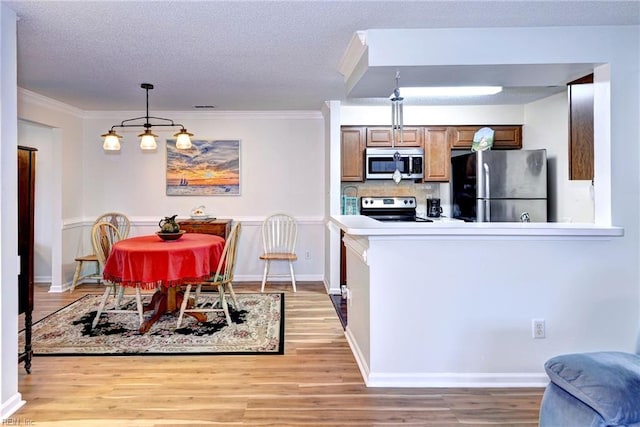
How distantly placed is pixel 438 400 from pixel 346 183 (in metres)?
3.33

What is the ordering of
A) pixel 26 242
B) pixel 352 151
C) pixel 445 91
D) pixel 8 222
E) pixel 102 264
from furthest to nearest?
pixel 352 151 < pixel 445 91 < pixel 102 264 < pixel 26 242 < pixel 8 222

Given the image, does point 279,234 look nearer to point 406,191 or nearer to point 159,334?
point 406,191

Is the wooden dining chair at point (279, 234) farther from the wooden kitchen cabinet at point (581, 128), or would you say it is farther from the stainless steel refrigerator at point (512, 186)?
the wooden kitchen cabinet at point (581, 128)

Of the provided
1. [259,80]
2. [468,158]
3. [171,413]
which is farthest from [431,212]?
[171,413]

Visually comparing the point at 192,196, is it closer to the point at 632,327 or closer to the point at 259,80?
the point at 259,80

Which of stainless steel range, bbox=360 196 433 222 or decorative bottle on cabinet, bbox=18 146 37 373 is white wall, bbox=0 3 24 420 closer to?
decorative bottle on cabinet, bbox=18 146 37 373

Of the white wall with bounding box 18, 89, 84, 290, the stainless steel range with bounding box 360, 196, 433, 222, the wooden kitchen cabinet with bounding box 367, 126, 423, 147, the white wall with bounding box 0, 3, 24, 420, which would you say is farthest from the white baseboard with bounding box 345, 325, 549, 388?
the white wall with bounding box 18, 89, 84, 290

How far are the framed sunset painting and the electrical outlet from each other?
399cm

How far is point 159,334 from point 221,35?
2.42 metres

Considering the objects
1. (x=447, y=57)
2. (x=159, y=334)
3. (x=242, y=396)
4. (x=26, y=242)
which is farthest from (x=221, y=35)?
(x=159, y=334)

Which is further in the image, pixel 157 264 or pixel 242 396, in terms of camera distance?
pixel 157 264

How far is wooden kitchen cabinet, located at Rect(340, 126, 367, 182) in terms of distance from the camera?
5.08 metres

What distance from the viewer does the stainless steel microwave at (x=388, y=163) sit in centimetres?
501

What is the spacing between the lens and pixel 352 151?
5.09 metres
